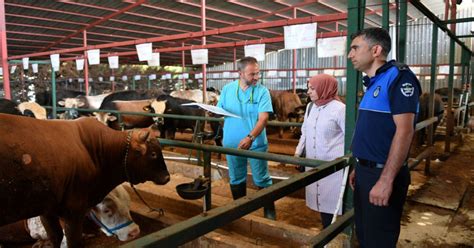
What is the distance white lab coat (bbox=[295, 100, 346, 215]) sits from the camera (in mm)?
2934

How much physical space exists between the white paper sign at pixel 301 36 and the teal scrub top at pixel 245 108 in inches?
22.9

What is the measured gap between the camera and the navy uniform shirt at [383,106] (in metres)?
1.86

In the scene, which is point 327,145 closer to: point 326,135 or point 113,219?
point 326,135

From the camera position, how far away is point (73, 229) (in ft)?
10.0

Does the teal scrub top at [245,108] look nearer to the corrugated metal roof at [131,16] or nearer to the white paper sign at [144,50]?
the white paper sign at [144,50]

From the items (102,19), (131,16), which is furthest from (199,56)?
(102,19)

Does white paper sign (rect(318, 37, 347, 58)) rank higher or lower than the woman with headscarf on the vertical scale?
higher

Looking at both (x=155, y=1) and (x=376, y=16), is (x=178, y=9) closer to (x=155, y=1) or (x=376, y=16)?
(x=155, y=1)

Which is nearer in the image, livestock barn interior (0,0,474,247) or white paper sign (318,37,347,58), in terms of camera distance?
livestock barn interior (0,0,474,247)

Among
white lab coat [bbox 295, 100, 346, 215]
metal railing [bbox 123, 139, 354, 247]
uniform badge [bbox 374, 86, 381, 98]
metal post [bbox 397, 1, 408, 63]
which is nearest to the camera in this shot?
metal railing [bbox 123, 139, 354, 247]

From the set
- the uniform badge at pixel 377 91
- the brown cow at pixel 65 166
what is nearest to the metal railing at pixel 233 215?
the uniform badge at pixel 377 91

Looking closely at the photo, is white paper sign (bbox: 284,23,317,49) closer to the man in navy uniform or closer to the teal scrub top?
the teal scrub top

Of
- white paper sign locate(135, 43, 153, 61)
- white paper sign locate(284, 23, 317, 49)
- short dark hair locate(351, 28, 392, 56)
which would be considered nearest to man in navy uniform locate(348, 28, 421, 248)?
short dark hair locate(351, 28, 392, 56)

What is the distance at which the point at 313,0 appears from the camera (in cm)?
1251
